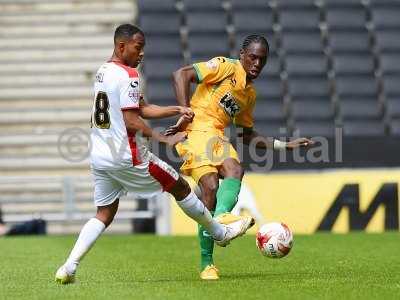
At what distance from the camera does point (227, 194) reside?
9.14 meters

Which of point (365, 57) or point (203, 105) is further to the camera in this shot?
point (365, 57)

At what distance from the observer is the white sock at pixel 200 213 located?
8516 millimetres

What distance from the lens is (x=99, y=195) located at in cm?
851

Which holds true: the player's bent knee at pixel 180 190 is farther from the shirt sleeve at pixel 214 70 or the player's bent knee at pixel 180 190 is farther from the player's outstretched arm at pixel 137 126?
the shirt sleeve at pixel 214 70

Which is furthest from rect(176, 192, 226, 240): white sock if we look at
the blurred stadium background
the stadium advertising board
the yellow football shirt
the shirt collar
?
the blurred stadium background

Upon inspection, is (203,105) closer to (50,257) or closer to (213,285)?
(213,285)

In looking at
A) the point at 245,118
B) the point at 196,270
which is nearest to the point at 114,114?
the point at 245,118

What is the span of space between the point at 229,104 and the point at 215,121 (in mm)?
219

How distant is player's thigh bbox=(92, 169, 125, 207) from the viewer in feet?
27.7

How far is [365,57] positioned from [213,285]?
14.6 metres

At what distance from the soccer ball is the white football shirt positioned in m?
1.42

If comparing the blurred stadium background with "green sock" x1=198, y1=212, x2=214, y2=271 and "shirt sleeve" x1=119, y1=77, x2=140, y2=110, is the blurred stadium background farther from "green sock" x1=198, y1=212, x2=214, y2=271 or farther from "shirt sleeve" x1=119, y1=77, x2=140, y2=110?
"shirt sleeve" x1=119, y1=77, x2=140, y2=110

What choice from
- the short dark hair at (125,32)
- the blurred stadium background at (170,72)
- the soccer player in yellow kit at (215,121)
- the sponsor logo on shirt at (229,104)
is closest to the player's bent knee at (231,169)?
the soccer player in yellow kit at (215,121)

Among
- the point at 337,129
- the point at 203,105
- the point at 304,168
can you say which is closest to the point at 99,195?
the point at 203,105
